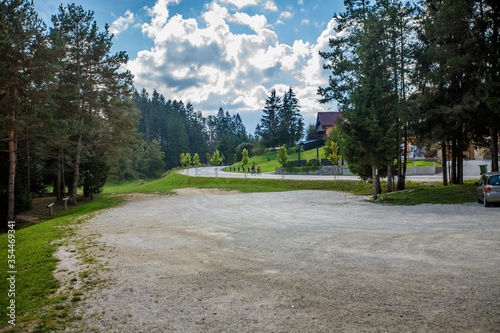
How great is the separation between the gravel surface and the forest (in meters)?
10.7

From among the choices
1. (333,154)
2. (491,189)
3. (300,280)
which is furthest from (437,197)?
(333,154)

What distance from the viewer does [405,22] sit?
2567 cm

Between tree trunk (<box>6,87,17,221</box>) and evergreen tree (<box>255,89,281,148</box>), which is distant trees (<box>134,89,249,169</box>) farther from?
tree trunk (<box>6,87,17,221</box>)

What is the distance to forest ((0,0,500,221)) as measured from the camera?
19328 millimetres

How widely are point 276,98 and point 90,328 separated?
107438 mm

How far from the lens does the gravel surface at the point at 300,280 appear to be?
4.51 metres

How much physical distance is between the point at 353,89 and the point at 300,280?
20.0 metres

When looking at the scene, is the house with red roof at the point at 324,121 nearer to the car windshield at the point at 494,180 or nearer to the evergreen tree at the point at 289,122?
the evergreen tree at the point at 289,122

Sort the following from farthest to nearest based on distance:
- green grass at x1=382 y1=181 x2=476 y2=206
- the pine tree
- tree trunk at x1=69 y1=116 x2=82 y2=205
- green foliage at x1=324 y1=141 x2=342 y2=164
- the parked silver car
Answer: green foliage at x1=324 y1=141 x2=342 y2=164
tree trunk at x1=69 y1=116 x2=82 y2=205
green grass at x1=382 y1=181 x2=476 y2=206
the pine tree
the parked silver car

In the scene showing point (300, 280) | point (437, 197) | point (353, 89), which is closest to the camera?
point (300, 280)

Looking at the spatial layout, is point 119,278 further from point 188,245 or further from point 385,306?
point 385,306

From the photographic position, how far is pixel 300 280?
20.6 ft

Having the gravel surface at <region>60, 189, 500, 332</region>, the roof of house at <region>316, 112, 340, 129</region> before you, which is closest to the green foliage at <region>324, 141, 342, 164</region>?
the gravel surface at <region>60, 189, 500, 332</region>

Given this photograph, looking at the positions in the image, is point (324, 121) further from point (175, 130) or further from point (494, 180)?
point (494, 180)
